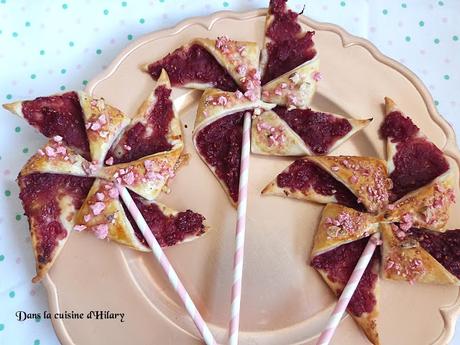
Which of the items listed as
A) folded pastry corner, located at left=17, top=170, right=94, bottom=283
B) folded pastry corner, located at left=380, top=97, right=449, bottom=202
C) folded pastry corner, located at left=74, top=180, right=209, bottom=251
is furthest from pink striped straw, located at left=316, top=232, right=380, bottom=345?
folded pastry corner, located at left=17, top=170, right=94, bottom=283

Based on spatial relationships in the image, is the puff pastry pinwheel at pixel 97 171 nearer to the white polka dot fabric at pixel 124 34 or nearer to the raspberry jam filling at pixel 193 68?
the raspberry jam filling at pixel 193 68

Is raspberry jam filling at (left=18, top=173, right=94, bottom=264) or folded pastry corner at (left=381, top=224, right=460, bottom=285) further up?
raspberry jam filling at (left=18, top=173, right=94, bottom=264)

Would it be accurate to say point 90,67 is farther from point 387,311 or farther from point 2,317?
point 387,311

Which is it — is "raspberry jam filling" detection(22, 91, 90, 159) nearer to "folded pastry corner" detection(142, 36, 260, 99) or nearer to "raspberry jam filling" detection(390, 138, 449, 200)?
"folded pastry corner" detection(142, 36, 260, 99)

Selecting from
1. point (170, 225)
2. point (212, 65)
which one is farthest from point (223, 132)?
point (170, 225)

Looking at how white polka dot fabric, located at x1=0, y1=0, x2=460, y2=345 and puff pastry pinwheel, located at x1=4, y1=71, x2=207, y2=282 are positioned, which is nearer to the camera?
puff pastry pinwheel, located at x1=4, y1=71, x2=207, y2=282

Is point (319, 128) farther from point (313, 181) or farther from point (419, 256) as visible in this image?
point (419, 256)
